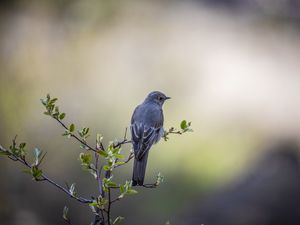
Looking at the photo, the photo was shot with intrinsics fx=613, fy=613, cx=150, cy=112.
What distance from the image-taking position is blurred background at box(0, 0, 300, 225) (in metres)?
10.8

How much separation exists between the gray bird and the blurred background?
13.0 ft

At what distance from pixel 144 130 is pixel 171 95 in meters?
7.92

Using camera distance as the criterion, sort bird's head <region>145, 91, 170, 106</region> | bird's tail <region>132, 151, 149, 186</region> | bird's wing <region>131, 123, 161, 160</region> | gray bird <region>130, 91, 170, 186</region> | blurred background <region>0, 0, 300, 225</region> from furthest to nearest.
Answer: blurred background <region>0, 0, 300, 225</region>, bird's head <region>145, 91, 170, 106</region>, bird's wing <region>131, 123, 161, 160</region>, gray bird <region>130, 91, 170, 186</region>, bird's tail <region>132, 151, 149, 186</region>

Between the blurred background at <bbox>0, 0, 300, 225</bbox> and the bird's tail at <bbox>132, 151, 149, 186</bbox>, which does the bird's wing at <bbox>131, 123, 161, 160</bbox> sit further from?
the blurred background at <bbox>0, 0, 300, 225</bbox>

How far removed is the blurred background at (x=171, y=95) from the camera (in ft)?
35.3

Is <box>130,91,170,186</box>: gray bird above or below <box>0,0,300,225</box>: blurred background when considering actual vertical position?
below

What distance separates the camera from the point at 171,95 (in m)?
14.1

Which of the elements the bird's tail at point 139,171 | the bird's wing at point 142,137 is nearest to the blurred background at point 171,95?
the bird's wing at point 142,137

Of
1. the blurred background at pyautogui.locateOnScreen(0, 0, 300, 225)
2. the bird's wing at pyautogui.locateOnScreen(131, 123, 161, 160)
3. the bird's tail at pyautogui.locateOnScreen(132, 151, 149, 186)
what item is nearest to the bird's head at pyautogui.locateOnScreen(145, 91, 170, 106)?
the bird's wing at pyautogui.locateOnScreen(131, 123, 161, 160)

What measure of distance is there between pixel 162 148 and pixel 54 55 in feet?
9.94

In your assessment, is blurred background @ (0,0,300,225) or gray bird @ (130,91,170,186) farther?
blurred background @ (0,0,300,225)

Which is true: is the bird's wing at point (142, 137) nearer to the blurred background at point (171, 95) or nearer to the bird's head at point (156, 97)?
the bird's head at point (156, 97)

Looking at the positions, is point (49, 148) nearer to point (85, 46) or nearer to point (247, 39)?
point (85, 46)

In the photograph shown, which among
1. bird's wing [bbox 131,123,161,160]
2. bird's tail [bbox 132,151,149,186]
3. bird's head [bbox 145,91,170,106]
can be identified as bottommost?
bird's tail [bbox 132,151,149,186]
